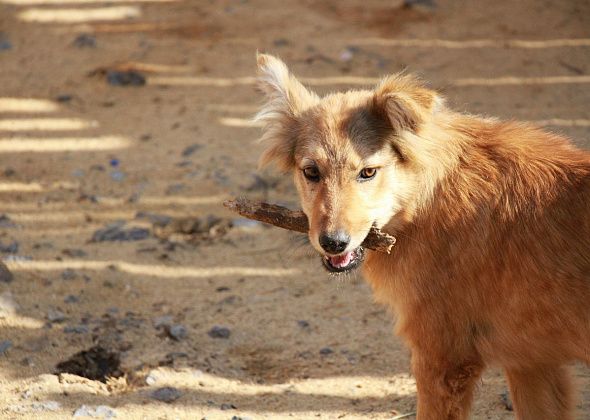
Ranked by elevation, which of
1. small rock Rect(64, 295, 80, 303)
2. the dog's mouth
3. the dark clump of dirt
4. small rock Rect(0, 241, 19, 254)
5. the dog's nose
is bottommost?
small rock Rect(0, 241, 19, 254)

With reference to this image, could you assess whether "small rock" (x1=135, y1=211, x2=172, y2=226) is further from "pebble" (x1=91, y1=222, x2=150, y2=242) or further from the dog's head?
the dog's head

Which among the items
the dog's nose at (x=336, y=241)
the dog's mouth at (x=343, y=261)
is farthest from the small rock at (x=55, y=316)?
the dog's nose at (x=336, y=241)

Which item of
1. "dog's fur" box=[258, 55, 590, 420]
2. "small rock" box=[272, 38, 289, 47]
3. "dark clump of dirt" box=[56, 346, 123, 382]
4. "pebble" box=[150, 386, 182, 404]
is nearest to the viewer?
"dog's fur" box=[258, 55, 590, 420]

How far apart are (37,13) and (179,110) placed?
9.26 ft

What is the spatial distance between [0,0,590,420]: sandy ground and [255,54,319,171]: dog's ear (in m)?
1.40

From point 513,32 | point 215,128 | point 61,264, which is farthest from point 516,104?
point 61,264

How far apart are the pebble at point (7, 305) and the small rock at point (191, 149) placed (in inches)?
97.5

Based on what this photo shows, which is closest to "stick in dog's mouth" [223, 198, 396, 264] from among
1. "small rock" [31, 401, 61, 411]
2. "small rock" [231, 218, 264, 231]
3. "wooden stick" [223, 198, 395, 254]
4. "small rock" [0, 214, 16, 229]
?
"wooden stick" [223, 198, 395, 254]

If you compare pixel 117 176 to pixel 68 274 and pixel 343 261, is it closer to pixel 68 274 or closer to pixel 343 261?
pixel 68 274

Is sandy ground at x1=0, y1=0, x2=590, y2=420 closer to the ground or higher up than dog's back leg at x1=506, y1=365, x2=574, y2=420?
closer to the ground

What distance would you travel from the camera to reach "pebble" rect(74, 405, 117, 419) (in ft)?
16.0

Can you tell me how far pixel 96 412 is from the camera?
4.89 metres

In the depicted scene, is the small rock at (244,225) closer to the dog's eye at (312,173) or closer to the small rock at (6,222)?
the small rock at (6,222)

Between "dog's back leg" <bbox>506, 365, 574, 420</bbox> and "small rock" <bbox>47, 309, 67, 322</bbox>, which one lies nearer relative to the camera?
"dog's back leg" <bbox>506, 365, 574, 420</bbox>
